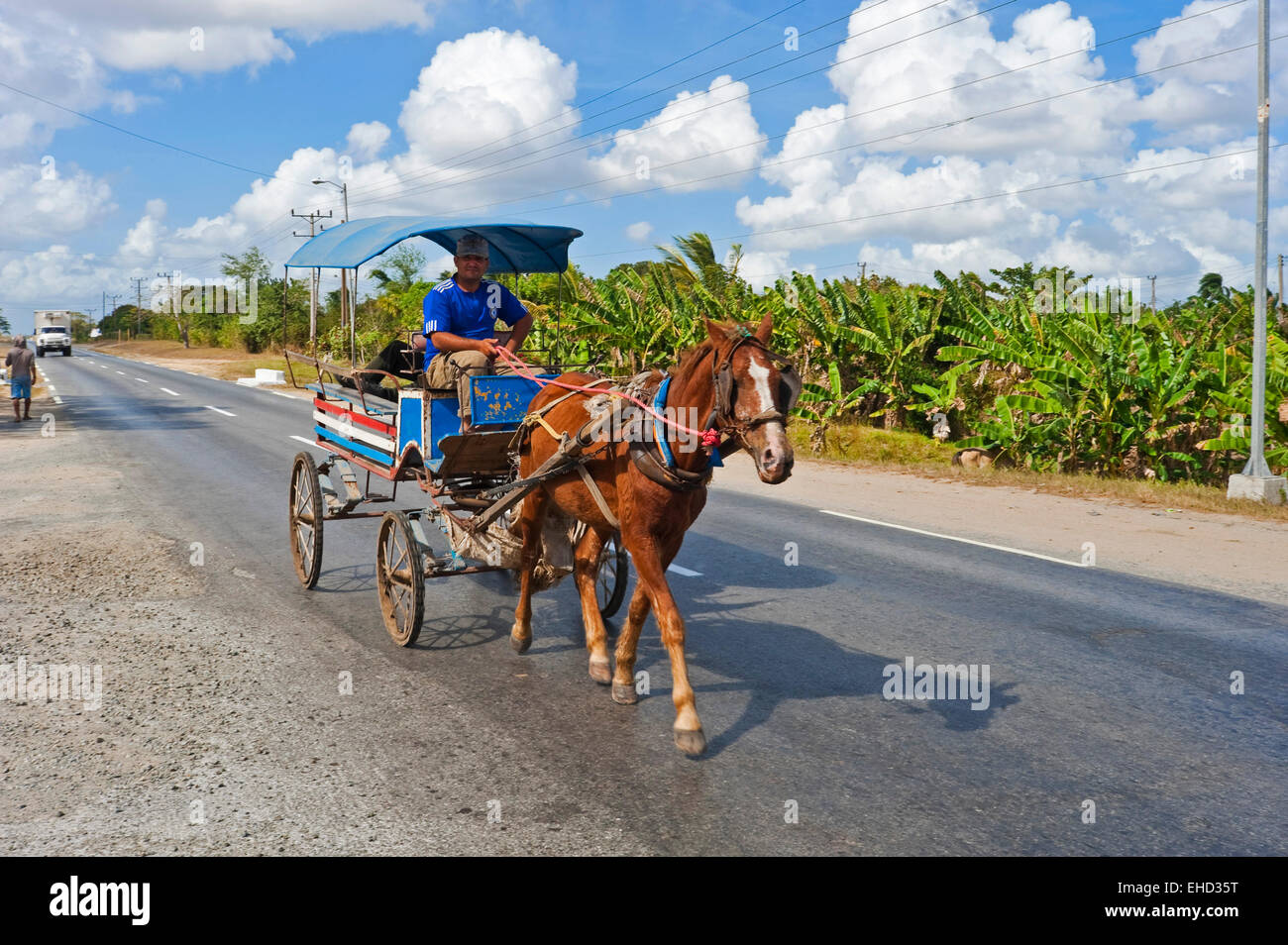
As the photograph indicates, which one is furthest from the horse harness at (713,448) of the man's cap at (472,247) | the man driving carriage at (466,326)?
the man's cap at (472,247)

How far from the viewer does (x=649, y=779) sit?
15.1ft

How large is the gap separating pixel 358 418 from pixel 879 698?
4.59m

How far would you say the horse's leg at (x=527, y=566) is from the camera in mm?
6438

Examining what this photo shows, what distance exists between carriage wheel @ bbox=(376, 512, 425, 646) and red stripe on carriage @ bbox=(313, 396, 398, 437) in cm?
76

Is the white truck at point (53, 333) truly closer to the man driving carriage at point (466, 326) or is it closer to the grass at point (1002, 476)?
the grass at point (1002, 476)

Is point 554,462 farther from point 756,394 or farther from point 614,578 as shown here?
point 614,578

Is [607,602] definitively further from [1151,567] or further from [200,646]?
[1151,567]

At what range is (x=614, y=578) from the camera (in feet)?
25.5

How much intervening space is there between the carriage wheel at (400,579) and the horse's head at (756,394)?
261cm

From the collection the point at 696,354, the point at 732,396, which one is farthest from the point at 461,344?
the point at 732,396

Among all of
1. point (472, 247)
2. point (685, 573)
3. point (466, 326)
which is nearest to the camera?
point (472, 247)

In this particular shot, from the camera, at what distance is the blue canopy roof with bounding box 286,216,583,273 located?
723 cm

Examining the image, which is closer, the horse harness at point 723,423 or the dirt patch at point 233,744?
the dirt patch at point 233,744
